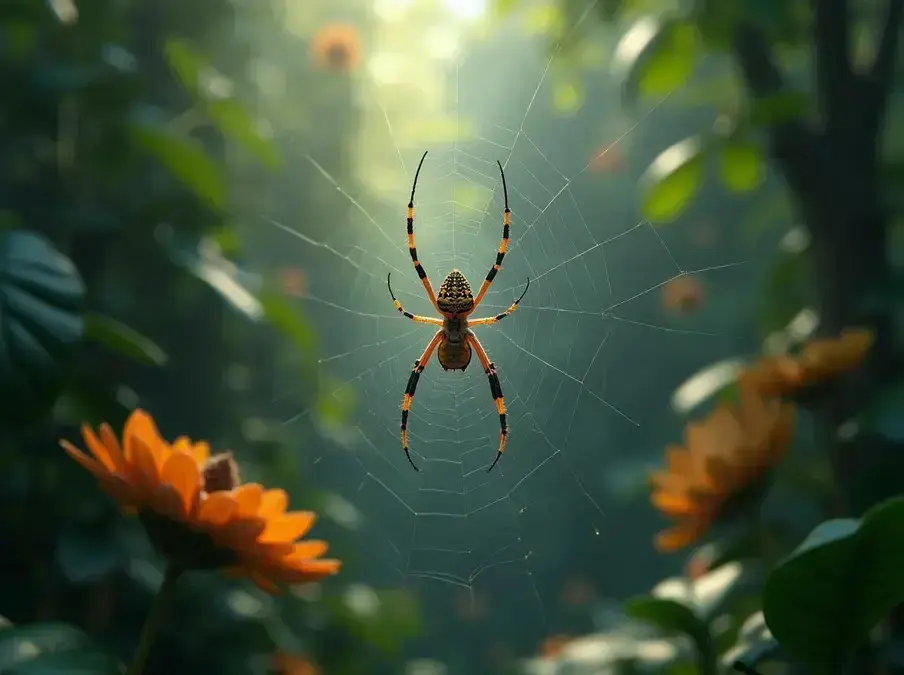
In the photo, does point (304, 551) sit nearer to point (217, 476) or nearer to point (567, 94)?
point (217, 476)

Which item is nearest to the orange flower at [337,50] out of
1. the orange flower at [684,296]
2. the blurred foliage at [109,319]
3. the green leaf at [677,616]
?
the blurred foliage at [109,319]

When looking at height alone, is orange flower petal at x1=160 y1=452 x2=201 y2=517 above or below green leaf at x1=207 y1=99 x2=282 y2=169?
below

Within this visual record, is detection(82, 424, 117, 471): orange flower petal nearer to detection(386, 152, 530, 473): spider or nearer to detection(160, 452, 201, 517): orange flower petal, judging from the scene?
detection(160, 452, 201, 517): orange flower petal

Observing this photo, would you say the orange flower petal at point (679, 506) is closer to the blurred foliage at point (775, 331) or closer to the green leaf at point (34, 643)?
the blurred foliage at point (775, 331)

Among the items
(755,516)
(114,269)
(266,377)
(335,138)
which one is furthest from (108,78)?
(335,138)

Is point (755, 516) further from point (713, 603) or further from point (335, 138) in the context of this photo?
point (335, 138)

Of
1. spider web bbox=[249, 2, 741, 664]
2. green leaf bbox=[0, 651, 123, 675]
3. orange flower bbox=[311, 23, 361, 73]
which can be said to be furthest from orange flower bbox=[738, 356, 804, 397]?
orange flower bbox=[311, 23, 361, 73]

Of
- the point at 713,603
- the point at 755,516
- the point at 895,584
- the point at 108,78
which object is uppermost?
the point at 108,78
